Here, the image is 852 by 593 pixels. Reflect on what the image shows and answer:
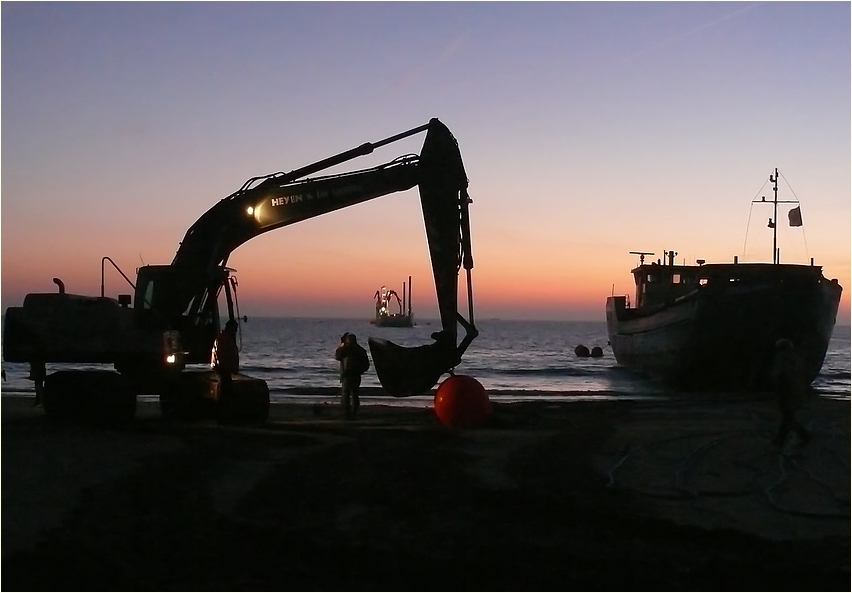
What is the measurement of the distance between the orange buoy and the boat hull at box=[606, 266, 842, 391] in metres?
13.6

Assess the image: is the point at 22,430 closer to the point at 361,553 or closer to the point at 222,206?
the point at 222,206

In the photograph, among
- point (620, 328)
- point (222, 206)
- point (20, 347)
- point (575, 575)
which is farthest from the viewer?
point (620, 328)

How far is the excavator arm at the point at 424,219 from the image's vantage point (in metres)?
15.5

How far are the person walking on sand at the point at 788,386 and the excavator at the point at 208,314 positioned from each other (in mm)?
5193

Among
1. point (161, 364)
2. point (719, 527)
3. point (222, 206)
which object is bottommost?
point (719, 527)

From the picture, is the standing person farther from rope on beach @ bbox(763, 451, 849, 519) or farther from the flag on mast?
the flag on mast

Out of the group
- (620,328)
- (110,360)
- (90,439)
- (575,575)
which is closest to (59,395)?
(110,360)

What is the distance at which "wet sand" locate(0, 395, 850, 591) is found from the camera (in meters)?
6.39

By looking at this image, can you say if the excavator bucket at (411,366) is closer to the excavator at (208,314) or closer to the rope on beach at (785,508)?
the excavator at (208,314)

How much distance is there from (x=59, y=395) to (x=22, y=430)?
3.62 ft

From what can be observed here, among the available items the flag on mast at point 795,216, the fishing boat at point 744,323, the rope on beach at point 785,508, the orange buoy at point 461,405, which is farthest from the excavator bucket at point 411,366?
the flag on mast at point 795,216

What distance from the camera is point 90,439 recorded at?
508 inches

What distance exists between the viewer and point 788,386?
39.2ft

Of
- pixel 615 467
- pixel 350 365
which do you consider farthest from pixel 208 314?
pixel 615 467
